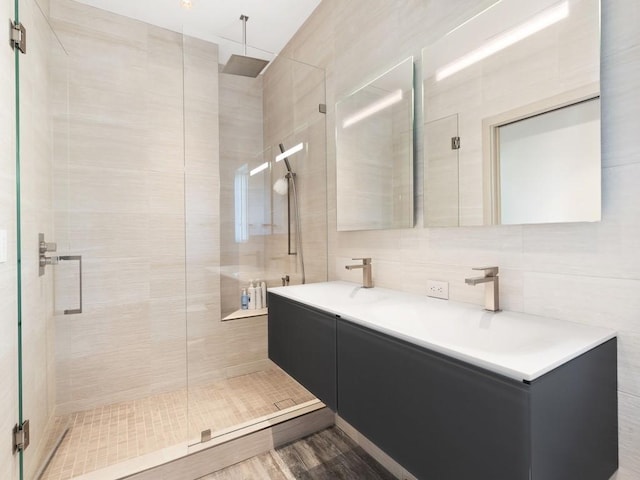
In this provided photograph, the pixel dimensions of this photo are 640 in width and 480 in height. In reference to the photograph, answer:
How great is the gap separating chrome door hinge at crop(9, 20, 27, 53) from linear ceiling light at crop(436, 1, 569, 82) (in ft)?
5.60

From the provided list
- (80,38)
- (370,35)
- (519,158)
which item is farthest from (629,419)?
(80,38)

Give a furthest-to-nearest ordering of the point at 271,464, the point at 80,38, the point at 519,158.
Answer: the point at 80,38 → the point at 271,464 → the point at 519,158

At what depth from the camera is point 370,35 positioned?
1729mm

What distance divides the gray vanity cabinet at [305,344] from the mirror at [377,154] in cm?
61

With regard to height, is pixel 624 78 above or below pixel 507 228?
above

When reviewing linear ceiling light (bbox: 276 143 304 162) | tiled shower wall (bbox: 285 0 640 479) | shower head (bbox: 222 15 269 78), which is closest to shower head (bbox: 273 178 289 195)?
linear ceiling light (bbox: 276 143 304 162)

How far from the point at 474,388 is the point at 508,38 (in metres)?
1.13

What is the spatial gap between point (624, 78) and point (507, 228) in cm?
50

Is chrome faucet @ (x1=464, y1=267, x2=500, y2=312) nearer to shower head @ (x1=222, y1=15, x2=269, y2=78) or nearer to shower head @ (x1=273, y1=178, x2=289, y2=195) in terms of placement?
shower head @ (x1=273, y1=178, x2=289, y2=195)

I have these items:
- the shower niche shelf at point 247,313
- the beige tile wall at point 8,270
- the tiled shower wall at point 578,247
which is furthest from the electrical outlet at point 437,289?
the beige tile wall at point 8,270

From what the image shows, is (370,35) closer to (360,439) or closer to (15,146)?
(15,146)

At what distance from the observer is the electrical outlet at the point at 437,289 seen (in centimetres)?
132

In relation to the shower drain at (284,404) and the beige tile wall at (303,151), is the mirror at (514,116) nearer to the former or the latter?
the beige tile wall at (303,151)

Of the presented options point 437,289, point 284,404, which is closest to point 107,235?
point 284,404
